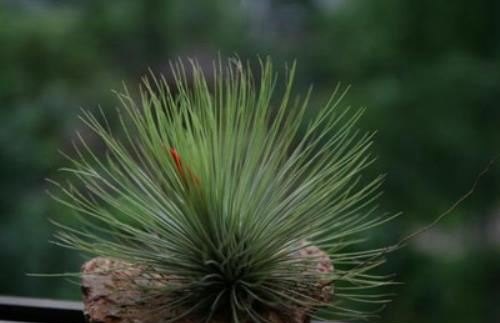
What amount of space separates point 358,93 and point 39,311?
9.57ft

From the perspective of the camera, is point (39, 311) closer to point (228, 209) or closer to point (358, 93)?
point (228, 209)

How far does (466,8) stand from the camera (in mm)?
3842

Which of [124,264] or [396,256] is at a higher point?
[396,256]

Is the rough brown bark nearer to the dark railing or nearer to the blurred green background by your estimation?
the dark railing

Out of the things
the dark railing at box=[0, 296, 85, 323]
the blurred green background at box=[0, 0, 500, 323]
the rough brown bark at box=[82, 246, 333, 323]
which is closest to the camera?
the rough brown bark at box=[82, 246, 333, 323]

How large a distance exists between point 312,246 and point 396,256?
101 inches

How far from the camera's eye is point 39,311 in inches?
46.3

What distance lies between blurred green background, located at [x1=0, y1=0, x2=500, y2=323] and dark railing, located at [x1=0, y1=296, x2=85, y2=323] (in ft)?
5.73

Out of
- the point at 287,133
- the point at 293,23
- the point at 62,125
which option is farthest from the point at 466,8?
the point at 287,133

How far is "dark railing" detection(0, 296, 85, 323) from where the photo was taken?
1.15 metres

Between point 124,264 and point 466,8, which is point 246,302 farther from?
point 466,8

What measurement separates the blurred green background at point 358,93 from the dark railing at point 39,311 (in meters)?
1.75

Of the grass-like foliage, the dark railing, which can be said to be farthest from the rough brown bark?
the dark railing

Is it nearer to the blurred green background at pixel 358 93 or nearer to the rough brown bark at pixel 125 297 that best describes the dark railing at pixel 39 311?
the rough brown bark at pixel 125 297
